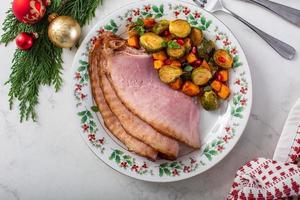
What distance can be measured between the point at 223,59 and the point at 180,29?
8.9 inches

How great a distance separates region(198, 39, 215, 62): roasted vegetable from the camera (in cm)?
222

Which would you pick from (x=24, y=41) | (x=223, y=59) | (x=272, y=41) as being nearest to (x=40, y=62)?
(x=24, y=41)

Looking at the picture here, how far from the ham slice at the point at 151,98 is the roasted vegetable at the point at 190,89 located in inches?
1.0

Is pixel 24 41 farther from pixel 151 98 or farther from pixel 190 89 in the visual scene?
pixel 190 89

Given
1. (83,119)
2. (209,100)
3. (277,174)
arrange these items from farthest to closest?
(83,119) < (209,100) < (277,174)

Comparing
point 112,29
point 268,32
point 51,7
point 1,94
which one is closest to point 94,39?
point 112,29

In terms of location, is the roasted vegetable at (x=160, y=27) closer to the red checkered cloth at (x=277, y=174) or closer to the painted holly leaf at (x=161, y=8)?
the painted holly leaf at (x=161, y=8)

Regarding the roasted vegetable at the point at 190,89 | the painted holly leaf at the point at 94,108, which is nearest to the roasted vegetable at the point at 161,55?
the roasted vegetable at the point at 190,89

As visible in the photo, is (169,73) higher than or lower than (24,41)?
lower

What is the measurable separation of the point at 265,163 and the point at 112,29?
0.89 m

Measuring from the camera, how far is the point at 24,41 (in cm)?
229

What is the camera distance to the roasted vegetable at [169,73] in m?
2.19

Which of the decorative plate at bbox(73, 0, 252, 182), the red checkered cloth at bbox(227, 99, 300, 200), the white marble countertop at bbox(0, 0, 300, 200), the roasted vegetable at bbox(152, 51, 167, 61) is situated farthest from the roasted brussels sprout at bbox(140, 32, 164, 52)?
A: the red checkered cloth at bbox(227, 99, 300, 200)

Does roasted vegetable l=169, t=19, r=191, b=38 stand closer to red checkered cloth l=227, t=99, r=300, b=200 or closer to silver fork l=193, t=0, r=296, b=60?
silver fork l=193, t=0, r=296, b=60
